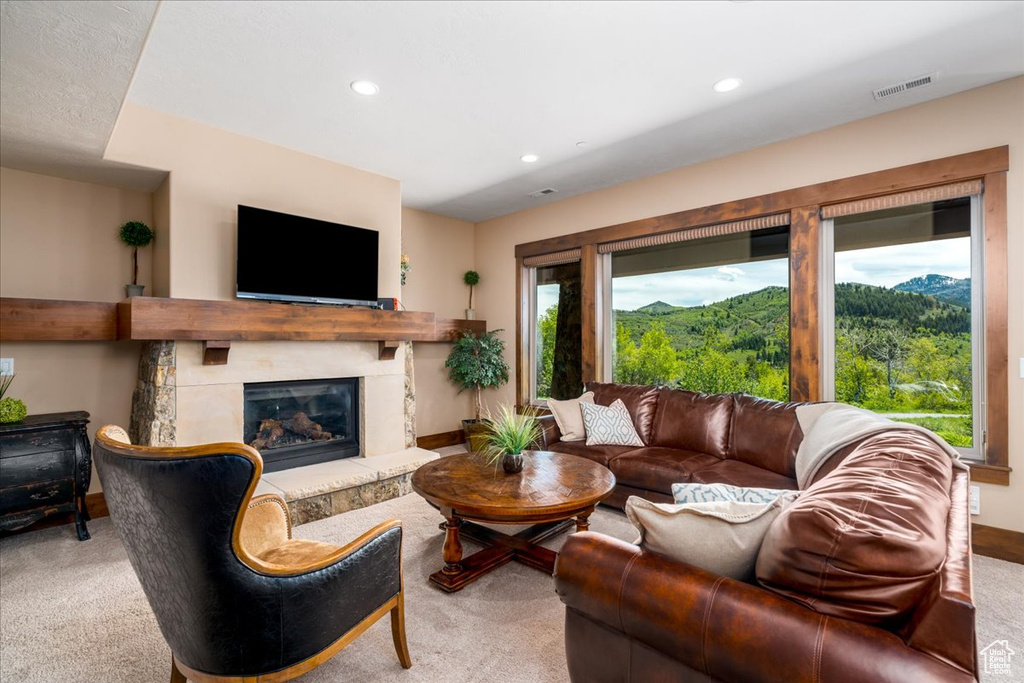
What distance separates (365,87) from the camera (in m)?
2.75

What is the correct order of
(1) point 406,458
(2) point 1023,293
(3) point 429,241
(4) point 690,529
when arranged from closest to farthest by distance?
(4) point 690,529 → (2) point 1023,293 → (1) point 406,458 → (3) point 429,241

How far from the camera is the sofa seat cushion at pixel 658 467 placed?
2.98 meters

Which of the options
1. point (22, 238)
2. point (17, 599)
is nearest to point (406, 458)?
point (17, 599)

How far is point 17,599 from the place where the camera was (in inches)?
89.7

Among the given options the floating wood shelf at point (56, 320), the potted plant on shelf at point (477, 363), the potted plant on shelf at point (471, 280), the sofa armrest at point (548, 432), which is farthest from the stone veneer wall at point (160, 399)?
the potted plant on shelf at point (471, 280)

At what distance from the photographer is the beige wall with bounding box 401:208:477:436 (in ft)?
17.4

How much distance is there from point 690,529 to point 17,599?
3.17m

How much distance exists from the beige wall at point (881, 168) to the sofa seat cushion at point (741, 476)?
1.18m

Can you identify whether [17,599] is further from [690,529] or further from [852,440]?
[852,440]

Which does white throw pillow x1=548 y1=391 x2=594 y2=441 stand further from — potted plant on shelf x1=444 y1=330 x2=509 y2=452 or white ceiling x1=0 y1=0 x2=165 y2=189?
white ceiling x1=0 y1=0 x2=165 y2=189

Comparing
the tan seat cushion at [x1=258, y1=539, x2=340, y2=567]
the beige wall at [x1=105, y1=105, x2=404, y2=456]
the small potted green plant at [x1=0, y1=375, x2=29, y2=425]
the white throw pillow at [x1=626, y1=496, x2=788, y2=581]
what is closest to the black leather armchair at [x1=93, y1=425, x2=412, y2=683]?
the tan seat cushion at [x1=258, y1=539, x2=340, y2=567]

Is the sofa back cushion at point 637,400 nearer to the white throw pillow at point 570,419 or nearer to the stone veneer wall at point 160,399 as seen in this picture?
the white throw pillow at point 570,419

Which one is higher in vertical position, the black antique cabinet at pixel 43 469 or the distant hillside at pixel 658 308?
the distant hillside at pixel 658 308

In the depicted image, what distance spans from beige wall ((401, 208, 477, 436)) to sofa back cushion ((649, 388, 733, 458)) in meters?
2.68
